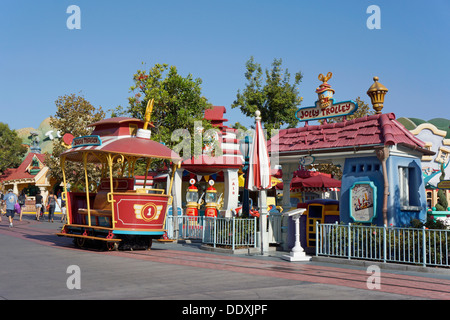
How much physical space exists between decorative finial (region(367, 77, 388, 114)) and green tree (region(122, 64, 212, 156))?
25.5 ft

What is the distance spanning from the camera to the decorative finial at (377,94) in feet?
44.6

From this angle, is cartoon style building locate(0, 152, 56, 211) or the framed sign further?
cartoon style building locate(0, 152, 56, 211)

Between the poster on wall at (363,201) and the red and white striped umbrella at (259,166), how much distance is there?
2.38m

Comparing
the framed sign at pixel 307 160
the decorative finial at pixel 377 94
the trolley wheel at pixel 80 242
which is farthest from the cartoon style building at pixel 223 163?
the decorative finial at pixel 377 94

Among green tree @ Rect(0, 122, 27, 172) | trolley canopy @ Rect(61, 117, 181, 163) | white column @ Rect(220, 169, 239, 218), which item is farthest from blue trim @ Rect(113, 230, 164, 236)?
green tree @ Rect(0, 122, 27, 172)

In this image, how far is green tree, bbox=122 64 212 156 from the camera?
18.9 m

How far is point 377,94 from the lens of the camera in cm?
1365

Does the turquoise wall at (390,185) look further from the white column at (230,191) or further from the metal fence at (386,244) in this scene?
the white column at (230,191)

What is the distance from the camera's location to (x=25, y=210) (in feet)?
137

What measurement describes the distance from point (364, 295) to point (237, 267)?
380 centimetres

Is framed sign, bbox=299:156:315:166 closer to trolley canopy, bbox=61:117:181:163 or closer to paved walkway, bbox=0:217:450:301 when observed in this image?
paved walkway, bbox=0:217:450:301
